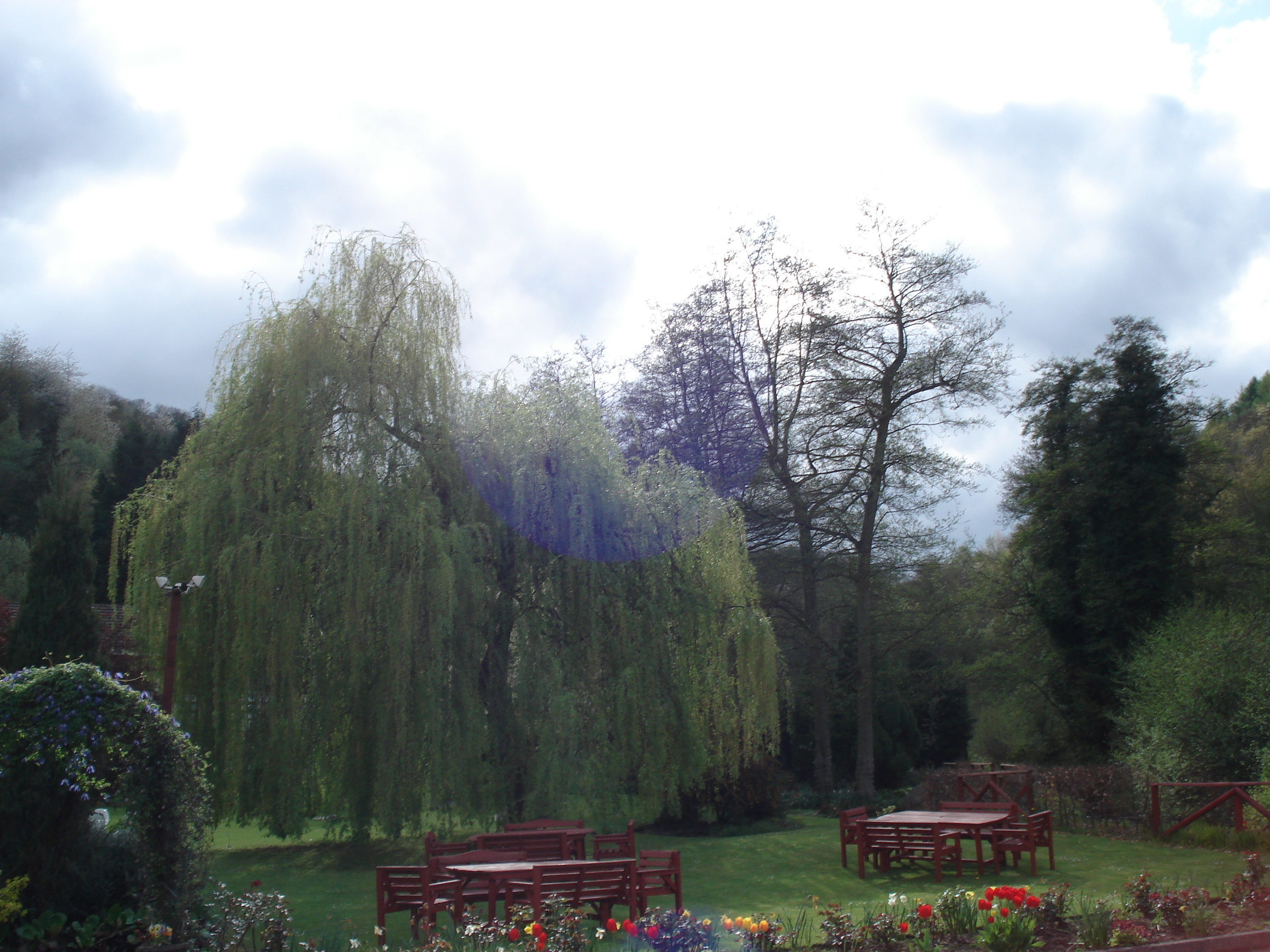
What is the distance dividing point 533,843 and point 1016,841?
233 inches

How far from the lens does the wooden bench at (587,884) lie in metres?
7.38

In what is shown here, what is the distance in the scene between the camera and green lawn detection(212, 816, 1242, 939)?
940 centimetres

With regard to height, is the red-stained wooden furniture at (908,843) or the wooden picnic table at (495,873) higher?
the wooden picnic table at (495,873)

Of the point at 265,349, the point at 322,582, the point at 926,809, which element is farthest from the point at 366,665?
the point at 926,809

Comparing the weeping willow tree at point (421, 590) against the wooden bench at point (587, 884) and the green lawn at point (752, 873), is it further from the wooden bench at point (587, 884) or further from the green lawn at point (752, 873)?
the wooden bench at point (587, 884)

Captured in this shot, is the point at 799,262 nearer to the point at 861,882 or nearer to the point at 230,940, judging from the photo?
the point at 861,882

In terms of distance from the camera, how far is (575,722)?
12.7m

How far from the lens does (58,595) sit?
16.3 m

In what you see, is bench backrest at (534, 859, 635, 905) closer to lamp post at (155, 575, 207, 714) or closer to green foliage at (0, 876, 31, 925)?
green foliage at (0, 876, 31, 925)

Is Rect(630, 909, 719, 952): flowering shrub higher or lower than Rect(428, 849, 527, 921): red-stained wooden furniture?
higher

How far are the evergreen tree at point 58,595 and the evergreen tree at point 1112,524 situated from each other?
19466 mm

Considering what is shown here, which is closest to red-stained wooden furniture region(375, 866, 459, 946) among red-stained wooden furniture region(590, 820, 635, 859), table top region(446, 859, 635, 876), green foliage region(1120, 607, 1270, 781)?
table top region(446, 859, 635, 876)

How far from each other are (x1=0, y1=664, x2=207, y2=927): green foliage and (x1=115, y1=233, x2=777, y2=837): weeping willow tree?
5.31 meters

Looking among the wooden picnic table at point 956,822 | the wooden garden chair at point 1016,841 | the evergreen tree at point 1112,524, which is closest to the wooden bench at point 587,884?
the wooden picnic table at point 956,822
